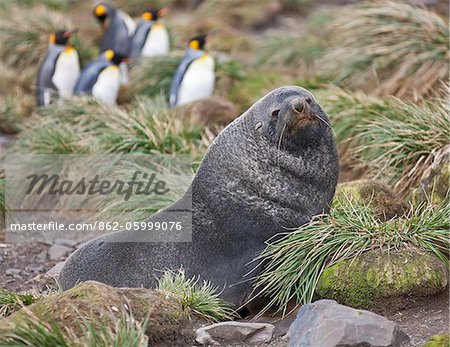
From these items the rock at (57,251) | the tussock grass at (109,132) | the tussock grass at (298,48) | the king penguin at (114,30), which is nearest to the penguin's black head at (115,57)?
the king penguin at (114,30)

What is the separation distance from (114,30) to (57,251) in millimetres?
8521

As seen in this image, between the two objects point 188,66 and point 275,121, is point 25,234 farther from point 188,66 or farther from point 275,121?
point 188,66

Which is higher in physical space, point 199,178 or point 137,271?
point 199,178

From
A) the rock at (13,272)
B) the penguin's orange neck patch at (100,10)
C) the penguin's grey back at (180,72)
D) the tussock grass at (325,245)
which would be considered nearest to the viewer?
the tussock grass at (325,245)

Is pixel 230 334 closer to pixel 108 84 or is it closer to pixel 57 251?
pixel 57 251

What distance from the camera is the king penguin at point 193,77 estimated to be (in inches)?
488

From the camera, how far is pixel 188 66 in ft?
41.5

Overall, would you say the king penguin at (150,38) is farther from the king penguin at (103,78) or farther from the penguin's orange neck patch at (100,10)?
the penguin's orange neck patch at (100,10)

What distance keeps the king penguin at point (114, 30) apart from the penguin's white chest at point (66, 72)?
1.09 metres

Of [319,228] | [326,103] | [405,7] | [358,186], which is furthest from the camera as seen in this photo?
[405,7]

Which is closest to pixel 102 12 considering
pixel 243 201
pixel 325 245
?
pixel 243 201

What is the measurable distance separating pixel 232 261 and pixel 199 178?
0.62 metres

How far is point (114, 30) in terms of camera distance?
16.0m

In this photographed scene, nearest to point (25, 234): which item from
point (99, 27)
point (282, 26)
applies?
point (99, 27)
